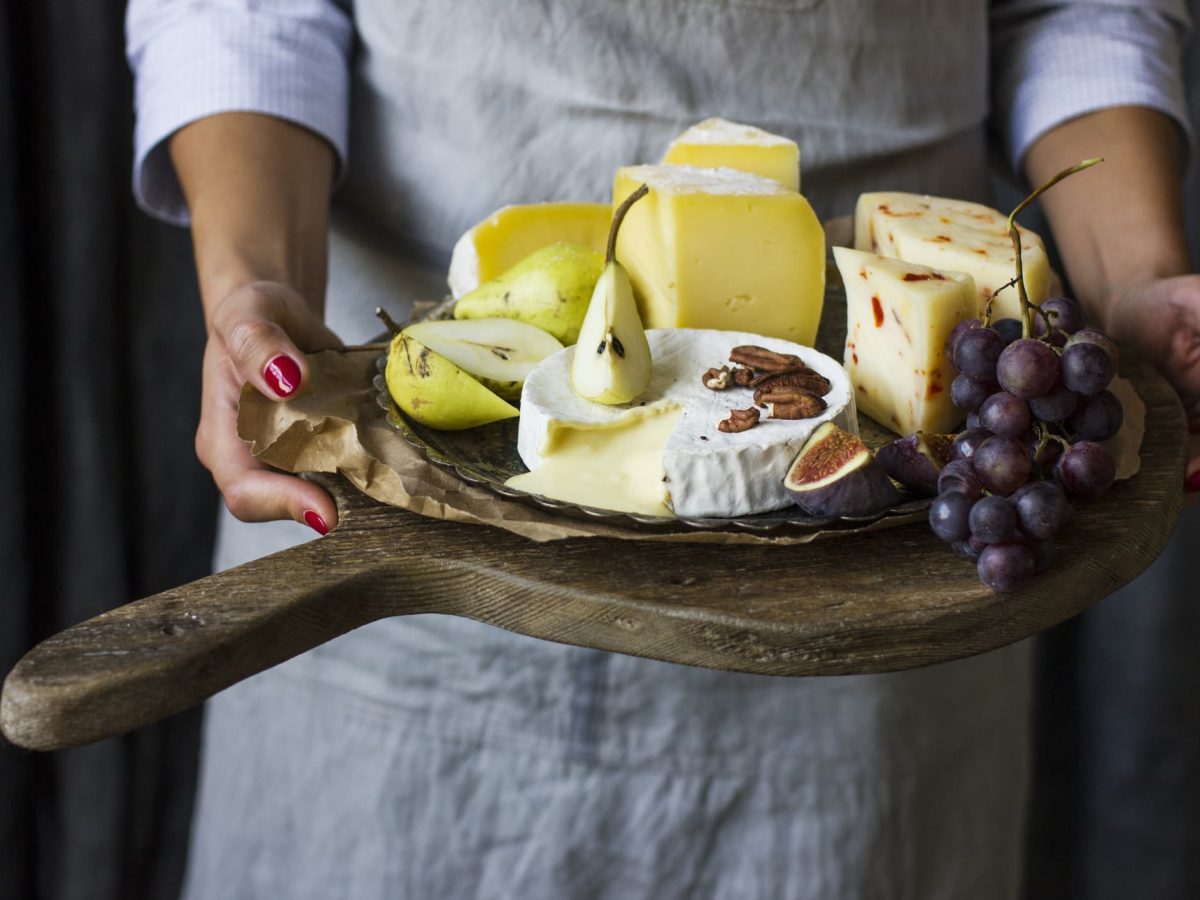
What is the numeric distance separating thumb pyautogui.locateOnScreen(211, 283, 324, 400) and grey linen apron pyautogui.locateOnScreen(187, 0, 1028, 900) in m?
0.44

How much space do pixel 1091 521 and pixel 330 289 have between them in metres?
1.06

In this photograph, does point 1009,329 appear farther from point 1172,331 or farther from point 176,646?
point 176,646

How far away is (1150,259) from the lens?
142cm

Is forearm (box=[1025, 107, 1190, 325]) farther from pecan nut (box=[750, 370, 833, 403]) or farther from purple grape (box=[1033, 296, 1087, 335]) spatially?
pecan nut (box=[750, 370, 833, 403])

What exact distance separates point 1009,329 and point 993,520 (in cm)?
30

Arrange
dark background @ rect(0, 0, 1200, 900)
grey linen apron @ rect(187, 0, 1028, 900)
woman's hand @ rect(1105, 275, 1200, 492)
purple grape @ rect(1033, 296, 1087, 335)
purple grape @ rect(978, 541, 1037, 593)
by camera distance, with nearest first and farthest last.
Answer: purple grape @ rect(978, 541, 1037, 593) → purple grape @ rect(1033, 296, 1087, 335) → woman's hand @ rect(1105, 275, 1200, 492) → grey linen apron @ rect(187, 0, 1028, 900) → dark background @ rect(0, 0, 1200, 900)

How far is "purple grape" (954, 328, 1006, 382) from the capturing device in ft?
3.20

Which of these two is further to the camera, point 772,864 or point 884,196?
point 772,864

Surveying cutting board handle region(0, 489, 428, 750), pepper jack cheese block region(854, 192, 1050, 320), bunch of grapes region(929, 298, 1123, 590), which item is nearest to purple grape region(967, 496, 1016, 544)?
bunch of grapes region(929, 298, 1123, 590)

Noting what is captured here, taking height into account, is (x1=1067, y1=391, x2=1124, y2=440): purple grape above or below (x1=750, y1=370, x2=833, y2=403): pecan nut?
above

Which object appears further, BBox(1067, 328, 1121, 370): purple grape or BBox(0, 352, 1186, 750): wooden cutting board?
BBox(1067, 328, 1121, 370): purple grape

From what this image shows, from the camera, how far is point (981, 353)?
0.97 m

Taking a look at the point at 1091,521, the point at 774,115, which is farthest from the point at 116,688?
the point at 774,115

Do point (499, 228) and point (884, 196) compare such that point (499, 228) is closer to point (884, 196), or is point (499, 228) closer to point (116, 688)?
point (884, 196)
